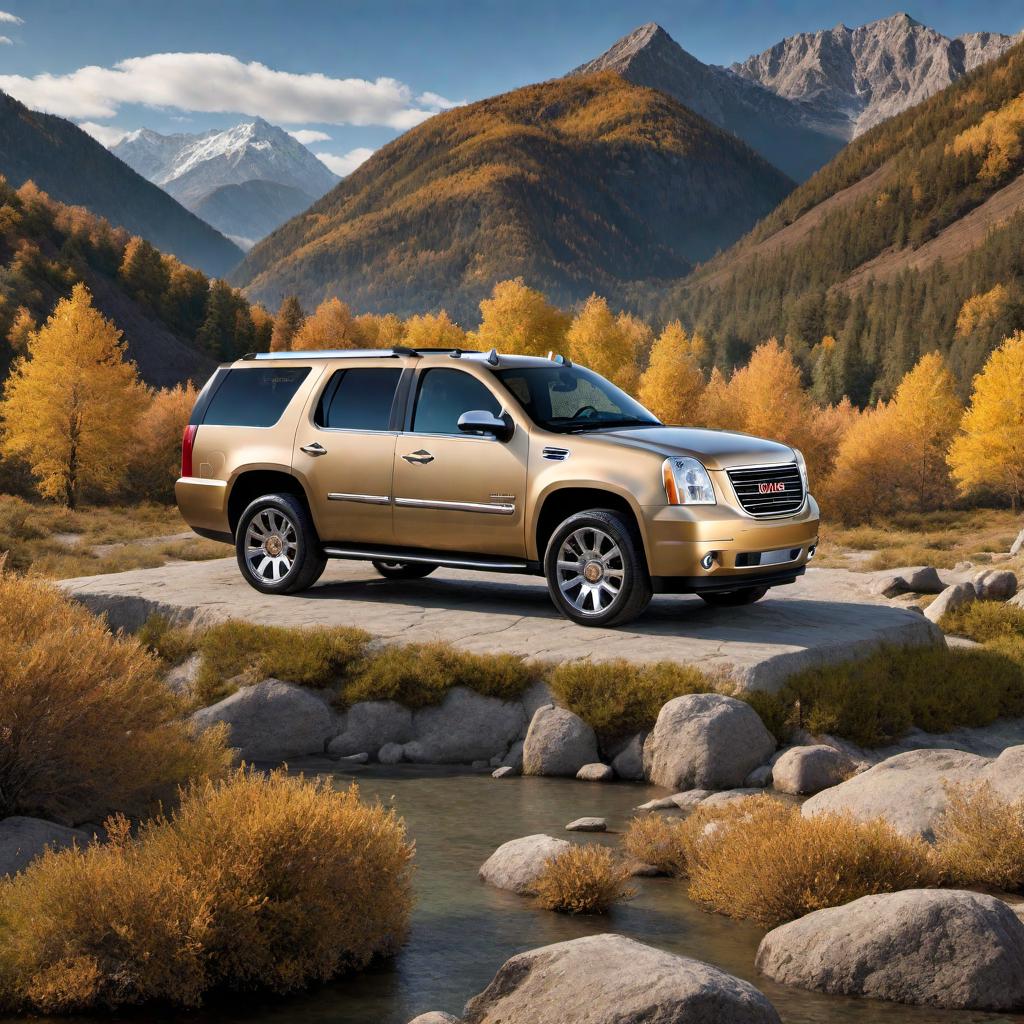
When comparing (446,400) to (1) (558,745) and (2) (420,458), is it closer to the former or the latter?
(2) (420,458)

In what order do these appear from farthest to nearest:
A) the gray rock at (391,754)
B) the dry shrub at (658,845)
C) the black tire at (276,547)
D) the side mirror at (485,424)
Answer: the black tire at (276,547) < the side mirror at (485,424) < the gray rock at (391,754) < the dry shrub at (658,845)

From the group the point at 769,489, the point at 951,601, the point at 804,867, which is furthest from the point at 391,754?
the point at 951,601

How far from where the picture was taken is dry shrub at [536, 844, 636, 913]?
23.7 feet

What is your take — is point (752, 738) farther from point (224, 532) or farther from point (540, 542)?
point (224, 532)

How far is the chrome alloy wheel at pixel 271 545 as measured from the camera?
13.8 metres

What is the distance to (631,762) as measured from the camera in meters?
10.7

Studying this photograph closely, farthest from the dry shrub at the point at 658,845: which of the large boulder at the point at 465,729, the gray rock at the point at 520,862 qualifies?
the large boulder at the point at 465,729

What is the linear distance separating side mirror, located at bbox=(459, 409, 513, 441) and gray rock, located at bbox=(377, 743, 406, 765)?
9.79ft

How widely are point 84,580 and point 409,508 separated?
17.1ft

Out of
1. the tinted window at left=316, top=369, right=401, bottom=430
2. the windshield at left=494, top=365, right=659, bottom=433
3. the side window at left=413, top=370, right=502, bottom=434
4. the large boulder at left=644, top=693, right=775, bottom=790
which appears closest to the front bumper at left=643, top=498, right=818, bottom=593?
the large boulder at left=644, top=693, right=775, bottom=790

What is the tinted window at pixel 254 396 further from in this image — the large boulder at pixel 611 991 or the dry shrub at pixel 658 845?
the large boulder at pixel 611 991

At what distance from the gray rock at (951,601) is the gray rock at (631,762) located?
869cm

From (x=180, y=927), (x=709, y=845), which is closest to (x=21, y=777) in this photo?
(x=180, y=927)

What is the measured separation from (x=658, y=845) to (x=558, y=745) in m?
2.72
